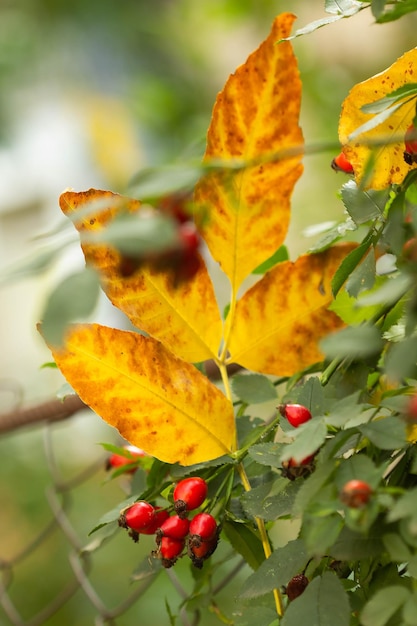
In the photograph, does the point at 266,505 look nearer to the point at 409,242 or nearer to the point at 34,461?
the point at 409,242

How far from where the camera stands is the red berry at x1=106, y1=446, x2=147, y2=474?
51cm

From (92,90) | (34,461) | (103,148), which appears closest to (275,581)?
(34,461)

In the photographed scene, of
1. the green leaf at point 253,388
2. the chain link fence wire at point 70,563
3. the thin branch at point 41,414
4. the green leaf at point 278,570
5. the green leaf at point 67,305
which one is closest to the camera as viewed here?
the green leaf at point 67,305

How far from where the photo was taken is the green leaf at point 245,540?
0.43m

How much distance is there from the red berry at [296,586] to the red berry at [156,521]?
7 cm

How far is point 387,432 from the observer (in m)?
0.33

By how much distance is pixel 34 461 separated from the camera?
103 inches

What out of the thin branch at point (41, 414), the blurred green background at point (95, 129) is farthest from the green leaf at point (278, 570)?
the blurred green background at point (95, 129)

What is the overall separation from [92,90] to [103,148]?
1.56 feet

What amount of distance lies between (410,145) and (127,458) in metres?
0.25

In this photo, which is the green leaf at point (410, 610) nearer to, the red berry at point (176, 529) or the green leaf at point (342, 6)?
the red berry at point (176, 529)

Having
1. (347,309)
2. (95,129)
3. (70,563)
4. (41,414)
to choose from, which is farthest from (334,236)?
(95,129)

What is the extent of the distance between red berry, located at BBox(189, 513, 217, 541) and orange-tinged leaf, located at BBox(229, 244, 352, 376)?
9 cm

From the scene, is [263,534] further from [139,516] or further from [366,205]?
[366,205]
